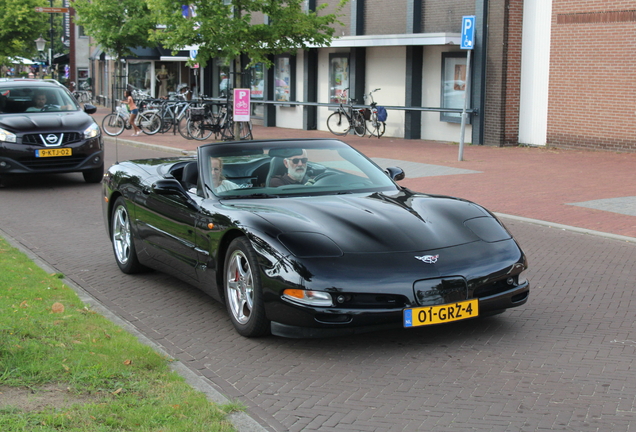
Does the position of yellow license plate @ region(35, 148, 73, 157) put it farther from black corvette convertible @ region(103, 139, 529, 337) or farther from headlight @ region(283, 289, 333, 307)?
headlight @ region(283, 289, 333, 307)

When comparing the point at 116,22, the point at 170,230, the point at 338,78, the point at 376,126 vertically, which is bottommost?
the point at 170,230

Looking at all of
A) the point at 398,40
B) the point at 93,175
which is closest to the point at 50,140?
the point at 93,175

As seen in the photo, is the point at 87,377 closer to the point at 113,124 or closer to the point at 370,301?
the point at 370,301

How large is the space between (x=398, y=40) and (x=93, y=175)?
481 inches

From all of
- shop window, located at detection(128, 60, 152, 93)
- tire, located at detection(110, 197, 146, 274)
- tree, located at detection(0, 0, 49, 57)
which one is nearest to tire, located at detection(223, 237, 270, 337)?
tire, located at detection(110, 197, 146, 274)

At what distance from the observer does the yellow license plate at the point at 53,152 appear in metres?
14.0

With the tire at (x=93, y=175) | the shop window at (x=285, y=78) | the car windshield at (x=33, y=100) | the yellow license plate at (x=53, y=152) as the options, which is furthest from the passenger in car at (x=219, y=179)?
the shop window at (x=285, y=78)

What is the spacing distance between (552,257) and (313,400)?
4.78m

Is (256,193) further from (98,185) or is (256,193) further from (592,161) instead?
(592,161)

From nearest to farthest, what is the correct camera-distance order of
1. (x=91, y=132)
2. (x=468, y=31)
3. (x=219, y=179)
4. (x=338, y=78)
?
(x=219, y=179) → (x=91, y=132) → (x=468, y=31) → (x=338, y=78)

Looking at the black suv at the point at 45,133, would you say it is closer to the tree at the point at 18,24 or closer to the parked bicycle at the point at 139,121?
the parked bicycle at the point at 139,121

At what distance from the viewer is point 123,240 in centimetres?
791

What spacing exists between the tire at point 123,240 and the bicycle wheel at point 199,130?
53.0 feet

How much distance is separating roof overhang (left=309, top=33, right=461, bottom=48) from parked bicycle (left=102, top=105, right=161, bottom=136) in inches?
242
